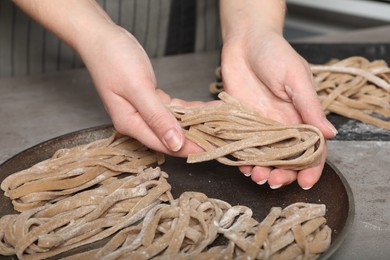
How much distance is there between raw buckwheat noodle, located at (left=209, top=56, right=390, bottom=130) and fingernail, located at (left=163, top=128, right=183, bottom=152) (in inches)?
27.3

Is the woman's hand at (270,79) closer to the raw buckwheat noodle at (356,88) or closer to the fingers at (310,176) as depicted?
the fingers at (310,176)

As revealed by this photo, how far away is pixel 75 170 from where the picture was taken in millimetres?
1554

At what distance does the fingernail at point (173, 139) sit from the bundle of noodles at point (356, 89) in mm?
695

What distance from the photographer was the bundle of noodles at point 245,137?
4.79 feet

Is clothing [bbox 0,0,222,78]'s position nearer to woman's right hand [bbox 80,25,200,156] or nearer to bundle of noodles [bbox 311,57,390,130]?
bundle of noodles [bbox 311,57,390,130]

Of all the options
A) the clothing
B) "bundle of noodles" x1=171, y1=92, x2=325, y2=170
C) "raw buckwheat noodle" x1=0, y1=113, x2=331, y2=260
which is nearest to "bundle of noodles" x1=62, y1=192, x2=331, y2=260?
"raw buckwheat noodle" x1=0, y1=113, x2=331, y2=260

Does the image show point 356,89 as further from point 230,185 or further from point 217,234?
point 217,234

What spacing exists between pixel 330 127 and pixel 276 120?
0.22 m

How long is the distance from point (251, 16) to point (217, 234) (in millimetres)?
759

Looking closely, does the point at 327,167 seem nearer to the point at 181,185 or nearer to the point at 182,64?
the point at 181,185

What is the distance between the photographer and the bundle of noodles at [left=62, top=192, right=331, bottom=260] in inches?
49.6

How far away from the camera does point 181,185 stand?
1584mm

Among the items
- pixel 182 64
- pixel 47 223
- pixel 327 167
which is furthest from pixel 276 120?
pixel 182 64

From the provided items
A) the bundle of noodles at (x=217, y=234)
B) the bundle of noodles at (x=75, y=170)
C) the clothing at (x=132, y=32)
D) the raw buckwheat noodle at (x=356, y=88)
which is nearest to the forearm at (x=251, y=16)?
the raw buckwheat noodle at (x=356, y=88)
